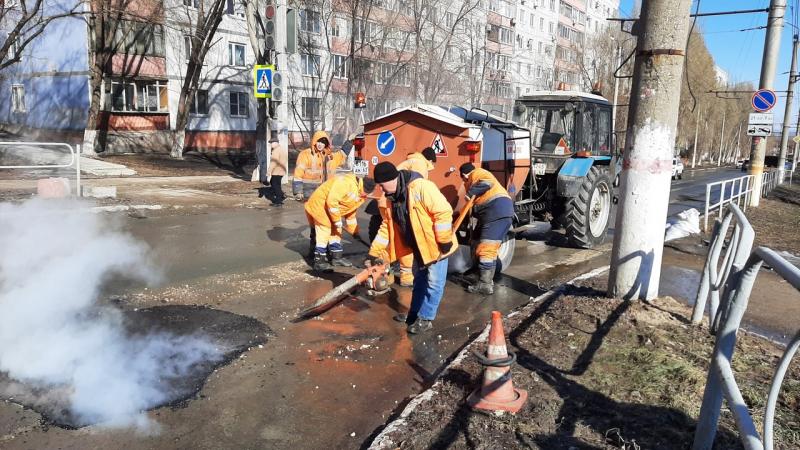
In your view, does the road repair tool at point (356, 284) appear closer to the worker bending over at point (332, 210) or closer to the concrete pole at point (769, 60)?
the worker bending over at point (332, 210)

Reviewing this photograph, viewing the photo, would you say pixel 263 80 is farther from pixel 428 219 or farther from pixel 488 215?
pixel 428 219

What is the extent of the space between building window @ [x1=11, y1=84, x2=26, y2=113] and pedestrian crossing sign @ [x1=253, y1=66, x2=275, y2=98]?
21.9 meters

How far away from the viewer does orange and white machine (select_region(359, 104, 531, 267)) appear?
6.54 m

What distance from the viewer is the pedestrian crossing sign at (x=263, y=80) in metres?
13.0

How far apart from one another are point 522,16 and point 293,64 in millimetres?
27397

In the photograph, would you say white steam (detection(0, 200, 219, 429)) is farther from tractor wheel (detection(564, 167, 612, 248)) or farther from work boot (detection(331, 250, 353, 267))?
tractor wheel (detection(564, 167, 612, 248))

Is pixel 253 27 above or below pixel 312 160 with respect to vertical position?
above

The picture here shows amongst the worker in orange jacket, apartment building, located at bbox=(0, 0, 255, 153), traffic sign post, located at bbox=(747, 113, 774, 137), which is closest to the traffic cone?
the worker in orange jacket

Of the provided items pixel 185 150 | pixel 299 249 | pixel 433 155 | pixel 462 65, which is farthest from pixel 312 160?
pixel 462 65

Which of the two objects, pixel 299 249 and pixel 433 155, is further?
pixel 299 249

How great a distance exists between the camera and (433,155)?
20.6 ft

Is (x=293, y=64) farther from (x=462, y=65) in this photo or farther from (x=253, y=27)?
(x=253, y=27)

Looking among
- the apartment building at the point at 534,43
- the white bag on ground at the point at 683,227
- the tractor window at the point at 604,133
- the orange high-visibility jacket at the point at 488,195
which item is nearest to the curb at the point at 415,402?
the orange high-visibility jacket at the point at 488,195

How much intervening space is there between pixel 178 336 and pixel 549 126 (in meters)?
6.75
